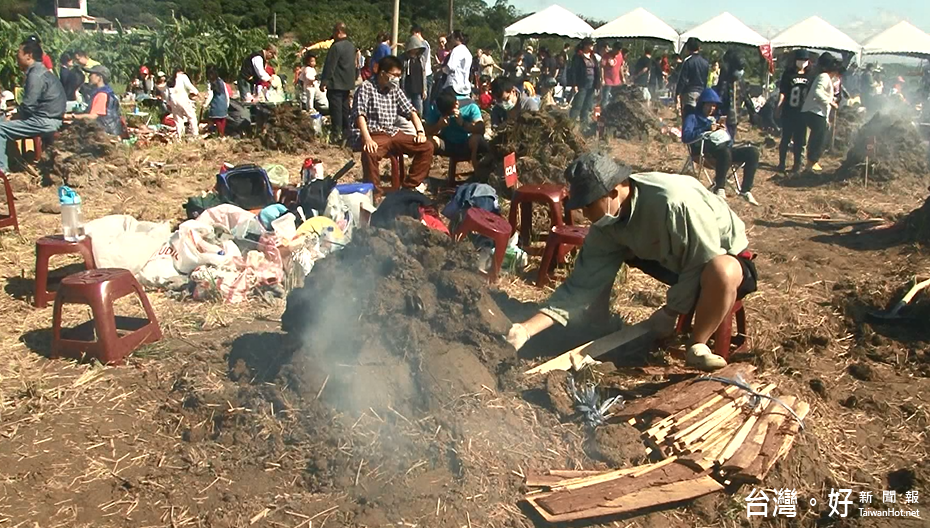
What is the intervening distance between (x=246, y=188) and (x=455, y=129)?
2946 millimetres

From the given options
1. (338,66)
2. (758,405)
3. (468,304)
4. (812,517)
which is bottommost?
(812,517)

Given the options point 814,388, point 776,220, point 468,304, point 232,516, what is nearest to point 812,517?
point 814,388

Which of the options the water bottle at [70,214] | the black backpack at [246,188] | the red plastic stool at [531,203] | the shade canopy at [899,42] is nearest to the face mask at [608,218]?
the red plastic stool at [531,203]

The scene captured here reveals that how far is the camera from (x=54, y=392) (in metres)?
4.14

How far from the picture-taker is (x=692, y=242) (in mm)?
4105

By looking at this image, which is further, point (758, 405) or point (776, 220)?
point (776, 220)

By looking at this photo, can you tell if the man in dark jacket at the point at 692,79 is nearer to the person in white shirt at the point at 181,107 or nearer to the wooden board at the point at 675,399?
the person in white shirt at the point at 181,107

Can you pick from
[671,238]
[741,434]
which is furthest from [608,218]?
[741,434]

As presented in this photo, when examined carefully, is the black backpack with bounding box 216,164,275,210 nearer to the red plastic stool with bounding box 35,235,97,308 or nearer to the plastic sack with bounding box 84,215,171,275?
the plastic sack with bounding box 84,215,171,275

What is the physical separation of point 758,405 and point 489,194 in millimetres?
3500

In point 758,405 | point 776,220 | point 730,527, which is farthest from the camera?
point 776,220

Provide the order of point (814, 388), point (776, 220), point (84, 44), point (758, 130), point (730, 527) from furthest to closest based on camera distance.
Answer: point (84, 44) → point (758, 130) → point (776, 220) → point (814, 388) → point (730, 527)

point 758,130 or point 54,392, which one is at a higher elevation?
point 758,130

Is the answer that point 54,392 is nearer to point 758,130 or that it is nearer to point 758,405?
point 758,405
